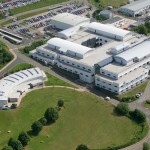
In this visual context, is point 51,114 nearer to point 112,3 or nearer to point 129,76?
point 129,76

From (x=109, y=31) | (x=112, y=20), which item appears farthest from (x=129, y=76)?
(x=112, y=20)

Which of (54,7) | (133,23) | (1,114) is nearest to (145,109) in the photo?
(1,114)

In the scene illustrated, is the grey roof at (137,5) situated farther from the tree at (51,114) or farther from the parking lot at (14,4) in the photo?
the tree at (51,114)

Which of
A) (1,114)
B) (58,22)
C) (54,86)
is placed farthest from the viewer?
(58,22)

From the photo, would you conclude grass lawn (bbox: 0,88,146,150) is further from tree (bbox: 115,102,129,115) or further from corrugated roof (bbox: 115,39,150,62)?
corrugated roof (bbox: 115,39,150,62)

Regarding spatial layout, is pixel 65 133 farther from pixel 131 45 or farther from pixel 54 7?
pixel 54 7

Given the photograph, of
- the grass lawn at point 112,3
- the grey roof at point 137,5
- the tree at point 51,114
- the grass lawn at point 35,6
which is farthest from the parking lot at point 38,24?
the tree at point 51,114
